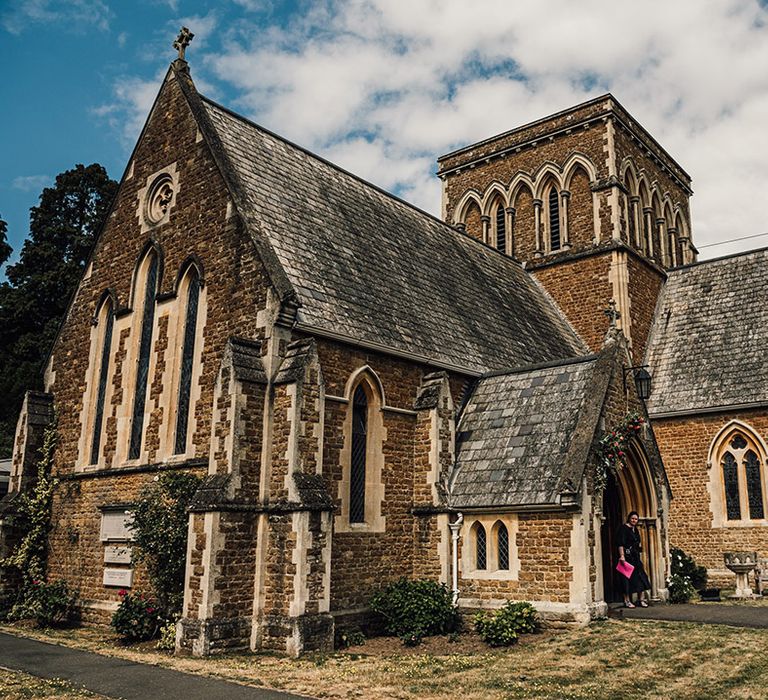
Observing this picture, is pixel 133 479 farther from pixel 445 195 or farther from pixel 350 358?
pixel 445 195

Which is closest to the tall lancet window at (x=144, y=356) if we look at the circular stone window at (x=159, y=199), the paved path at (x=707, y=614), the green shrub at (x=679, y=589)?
the circular stone window at (x=159, y=199)

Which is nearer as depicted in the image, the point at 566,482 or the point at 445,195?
the point at 566,482

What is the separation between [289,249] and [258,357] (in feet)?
9.66

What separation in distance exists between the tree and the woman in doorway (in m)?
25.4

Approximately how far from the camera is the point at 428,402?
57.2ft

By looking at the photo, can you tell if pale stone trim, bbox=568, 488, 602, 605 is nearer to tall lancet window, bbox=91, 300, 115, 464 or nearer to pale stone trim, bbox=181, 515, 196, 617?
pale stone trim, bbox=181, 515, 196, 617

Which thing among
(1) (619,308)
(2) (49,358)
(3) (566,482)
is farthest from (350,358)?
(1) (619,308)

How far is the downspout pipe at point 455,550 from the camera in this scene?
16.3 m

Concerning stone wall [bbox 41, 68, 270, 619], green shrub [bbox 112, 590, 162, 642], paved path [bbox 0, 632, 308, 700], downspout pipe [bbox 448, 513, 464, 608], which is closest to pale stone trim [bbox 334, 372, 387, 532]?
downspout pipe [bbox 448, 513, 464, 608]

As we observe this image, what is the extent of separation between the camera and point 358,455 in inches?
645

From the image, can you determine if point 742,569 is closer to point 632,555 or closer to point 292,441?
point 632,555

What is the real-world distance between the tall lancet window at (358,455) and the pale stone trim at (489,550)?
2243 millimetres

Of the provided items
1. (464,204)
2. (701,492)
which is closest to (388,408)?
(701,492)

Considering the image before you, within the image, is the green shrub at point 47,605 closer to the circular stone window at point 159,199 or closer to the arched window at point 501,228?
the circular stone window at point 159,199
